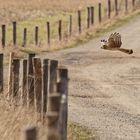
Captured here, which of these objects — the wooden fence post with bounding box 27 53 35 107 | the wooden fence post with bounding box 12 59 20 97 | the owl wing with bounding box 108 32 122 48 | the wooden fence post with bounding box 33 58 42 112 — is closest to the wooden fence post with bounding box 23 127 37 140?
the wooden fence post with bounding box 33 58 42 112

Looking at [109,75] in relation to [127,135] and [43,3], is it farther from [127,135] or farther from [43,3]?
[43,3]

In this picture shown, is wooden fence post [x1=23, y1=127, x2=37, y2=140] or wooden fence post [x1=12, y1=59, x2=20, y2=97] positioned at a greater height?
wooden fence post [x1=12, y1=59, x2=20, y2=97]

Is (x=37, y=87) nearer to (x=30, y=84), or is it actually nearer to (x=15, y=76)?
(x=30, y=84)

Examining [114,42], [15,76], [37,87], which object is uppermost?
[114,42]

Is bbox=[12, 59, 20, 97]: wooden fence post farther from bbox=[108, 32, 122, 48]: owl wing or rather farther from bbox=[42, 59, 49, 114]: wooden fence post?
bbox=[108, 32, 122, 48]: owl wing

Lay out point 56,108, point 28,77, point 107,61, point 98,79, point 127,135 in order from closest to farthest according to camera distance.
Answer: point 56,108 → point 28,77 → point 127,135 → point 98,79 → point 107,61

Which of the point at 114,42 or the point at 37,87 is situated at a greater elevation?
the point at 114,42

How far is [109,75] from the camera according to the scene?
744 inches

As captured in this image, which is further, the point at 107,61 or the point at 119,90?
the point at 107,61

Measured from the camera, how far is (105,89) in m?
16.5

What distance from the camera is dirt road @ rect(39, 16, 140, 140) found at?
1198 cm

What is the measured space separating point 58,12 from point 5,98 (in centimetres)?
3481

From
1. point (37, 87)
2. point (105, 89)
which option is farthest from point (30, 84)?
point (105, 89)

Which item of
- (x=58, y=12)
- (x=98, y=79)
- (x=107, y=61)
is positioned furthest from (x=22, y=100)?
(x=58, y=12)
